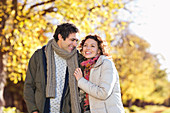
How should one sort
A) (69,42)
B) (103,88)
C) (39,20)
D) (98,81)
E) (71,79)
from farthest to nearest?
(39,20) < (69,42) < (71,79) < (98,81) < (103,88)

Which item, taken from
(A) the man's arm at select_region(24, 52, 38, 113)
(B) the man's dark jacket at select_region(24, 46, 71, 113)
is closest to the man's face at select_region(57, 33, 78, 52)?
(B) the man's dark jacket at select_region(24, 46, 71, 113)

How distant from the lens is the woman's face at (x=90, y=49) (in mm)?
3344

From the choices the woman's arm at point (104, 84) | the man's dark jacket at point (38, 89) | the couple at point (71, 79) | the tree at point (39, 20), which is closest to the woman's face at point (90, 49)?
the couple at point (71, 79)

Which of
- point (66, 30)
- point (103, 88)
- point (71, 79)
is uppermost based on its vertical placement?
point (66, 30)

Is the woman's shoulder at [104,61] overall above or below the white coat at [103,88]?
above

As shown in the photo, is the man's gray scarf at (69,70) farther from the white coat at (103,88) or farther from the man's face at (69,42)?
the white coat at (103,88)

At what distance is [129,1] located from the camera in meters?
9.64

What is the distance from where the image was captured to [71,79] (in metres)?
3.38

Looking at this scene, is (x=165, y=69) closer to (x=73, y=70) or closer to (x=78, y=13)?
(x=78, y=13)

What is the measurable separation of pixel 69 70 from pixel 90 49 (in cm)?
41

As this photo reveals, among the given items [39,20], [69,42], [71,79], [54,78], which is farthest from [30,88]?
[39,20]

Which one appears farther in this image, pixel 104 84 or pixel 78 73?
pixel 78 73

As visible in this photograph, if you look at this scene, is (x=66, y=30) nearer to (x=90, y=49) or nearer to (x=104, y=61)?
(x=90, y=49)

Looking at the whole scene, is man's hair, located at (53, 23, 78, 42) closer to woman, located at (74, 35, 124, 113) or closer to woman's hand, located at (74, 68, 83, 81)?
woman, located at (74, 35, 124, 113)
